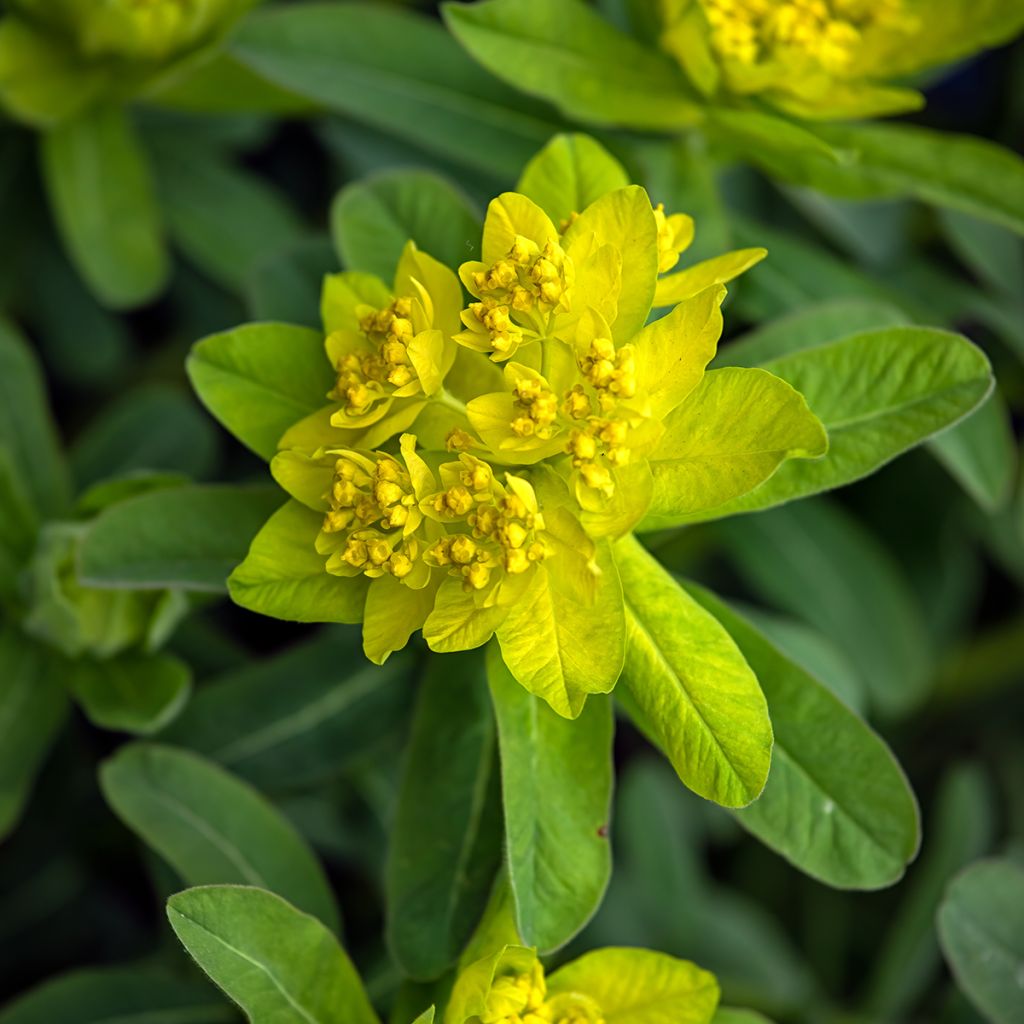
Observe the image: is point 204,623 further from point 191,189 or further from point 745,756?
point 745,756

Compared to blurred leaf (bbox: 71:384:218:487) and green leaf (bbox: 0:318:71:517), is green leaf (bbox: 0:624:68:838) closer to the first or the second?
green leaf (bbox: 0:318:71:517)

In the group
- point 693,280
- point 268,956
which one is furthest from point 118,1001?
point 693,280

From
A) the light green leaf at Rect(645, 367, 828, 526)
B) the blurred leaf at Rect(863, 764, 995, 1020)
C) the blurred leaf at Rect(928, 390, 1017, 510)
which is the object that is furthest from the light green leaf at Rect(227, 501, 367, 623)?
the blurred leaf at Rect(863, 764, 995, 1020)

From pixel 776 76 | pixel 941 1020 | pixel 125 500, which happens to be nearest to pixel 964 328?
pixel 776 76

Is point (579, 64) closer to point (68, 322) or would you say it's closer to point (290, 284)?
point (290, 284)

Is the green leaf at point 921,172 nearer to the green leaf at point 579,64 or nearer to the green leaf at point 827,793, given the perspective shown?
the green leaf at point 579,64
